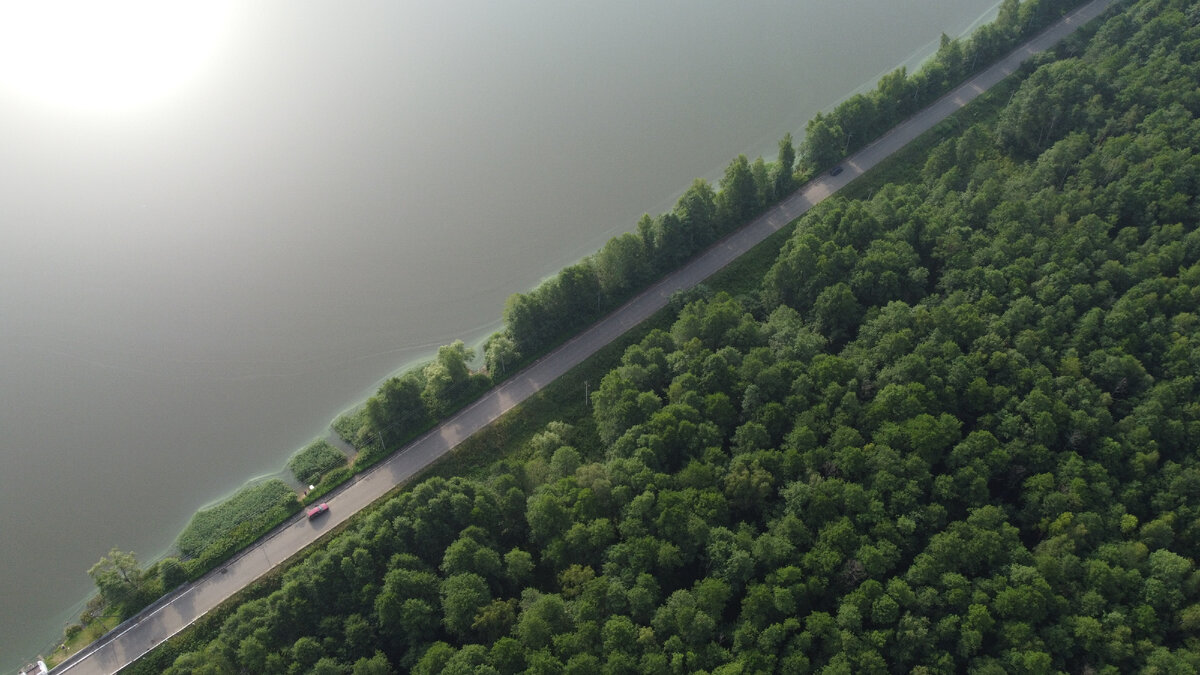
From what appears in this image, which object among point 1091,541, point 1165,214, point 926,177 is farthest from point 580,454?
point 1165,214

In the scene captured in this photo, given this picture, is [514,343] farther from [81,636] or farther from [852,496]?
[81,636]

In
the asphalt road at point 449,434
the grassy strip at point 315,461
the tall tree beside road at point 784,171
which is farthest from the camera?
the tall tree beside road at point 784,171

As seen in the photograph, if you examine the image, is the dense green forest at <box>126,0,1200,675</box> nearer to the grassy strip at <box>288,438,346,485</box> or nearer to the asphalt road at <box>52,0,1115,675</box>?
the asphalt road at <box>52,0,1115,675</box>

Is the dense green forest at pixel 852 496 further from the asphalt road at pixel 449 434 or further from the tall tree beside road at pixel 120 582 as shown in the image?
the tall tree beside road at pixel 120 582

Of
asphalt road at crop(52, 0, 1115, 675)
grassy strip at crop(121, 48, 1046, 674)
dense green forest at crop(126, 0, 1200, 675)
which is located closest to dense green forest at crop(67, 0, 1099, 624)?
asphalt road at crop(52, 0, 1115, 675)

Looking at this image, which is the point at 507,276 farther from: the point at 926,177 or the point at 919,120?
the point at 919,120

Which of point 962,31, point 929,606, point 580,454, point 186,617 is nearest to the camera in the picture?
point 929,606

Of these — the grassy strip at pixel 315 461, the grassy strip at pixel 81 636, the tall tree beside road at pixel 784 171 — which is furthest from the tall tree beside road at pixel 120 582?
the tall tree beside road at pixel 784 171
